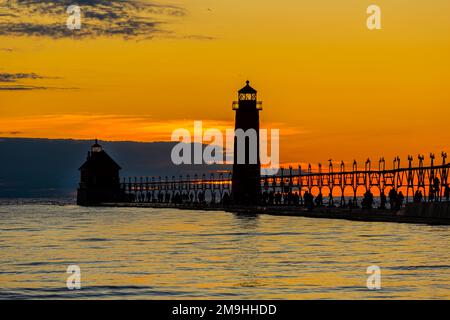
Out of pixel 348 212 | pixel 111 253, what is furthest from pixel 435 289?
pixel 348 212

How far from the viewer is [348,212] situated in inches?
3329

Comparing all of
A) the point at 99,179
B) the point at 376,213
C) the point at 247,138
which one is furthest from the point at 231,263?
the point at 99,179

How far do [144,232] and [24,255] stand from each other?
20163mm

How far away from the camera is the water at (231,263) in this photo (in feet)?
99.2

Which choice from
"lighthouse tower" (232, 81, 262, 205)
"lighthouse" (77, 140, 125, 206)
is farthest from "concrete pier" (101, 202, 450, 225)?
"lighthouse" (77, 140, 125, 206)

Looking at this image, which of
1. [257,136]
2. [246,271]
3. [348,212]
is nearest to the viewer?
[246,271]

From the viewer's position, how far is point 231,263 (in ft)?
128

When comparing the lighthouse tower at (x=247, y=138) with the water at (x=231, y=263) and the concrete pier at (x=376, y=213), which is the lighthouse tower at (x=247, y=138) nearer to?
the concrete pier at (x=376, y=213)

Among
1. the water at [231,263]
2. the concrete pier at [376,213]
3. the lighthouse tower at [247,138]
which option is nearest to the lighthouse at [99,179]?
the concrete pier at [376,213]

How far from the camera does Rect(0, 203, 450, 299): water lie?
99.2ft

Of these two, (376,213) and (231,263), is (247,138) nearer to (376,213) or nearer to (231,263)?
(376,213)

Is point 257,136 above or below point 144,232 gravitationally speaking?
above
